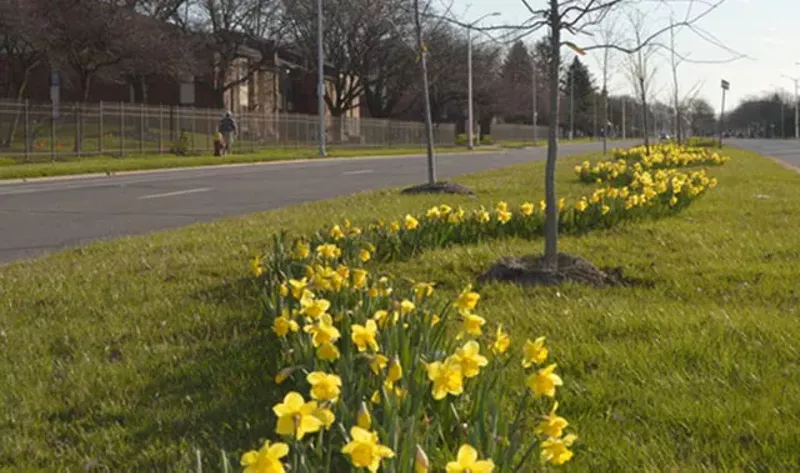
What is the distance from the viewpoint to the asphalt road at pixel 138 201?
9.73 meters

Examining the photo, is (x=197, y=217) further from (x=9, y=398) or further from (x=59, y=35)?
(x=59, y=35)

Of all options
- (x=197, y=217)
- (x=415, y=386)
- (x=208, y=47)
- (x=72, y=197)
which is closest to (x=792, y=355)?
(x=415, y=386)

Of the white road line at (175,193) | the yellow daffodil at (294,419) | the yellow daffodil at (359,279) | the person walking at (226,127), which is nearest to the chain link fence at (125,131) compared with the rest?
the person walking at (226,127)

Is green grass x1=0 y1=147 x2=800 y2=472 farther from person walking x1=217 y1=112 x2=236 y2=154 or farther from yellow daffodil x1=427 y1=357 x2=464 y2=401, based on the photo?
person walking x1=217 y1=112 x2=236 y2=154

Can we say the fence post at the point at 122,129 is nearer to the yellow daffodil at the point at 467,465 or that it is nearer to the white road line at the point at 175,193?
the white road line at the point at 175,193

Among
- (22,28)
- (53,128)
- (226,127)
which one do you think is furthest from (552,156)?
(22,28)

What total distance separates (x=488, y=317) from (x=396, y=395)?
7.09 feet

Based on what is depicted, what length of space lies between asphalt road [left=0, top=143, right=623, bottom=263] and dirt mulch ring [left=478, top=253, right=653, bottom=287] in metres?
4.98

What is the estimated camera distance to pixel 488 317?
4.53 meters

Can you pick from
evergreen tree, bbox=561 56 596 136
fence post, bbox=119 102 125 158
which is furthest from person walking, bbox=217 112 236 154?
evergreen tree, bbox=561 56 596 136

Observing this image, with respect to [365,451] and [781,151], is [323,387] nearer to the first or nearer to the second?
[365,451]

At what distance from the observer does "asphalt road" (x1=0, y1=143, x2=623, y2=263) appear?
9734 millimetres

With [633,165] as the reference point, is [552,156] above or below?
below

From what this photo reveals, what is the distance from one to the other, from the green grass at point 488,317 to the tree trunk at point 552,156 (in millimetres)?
424
